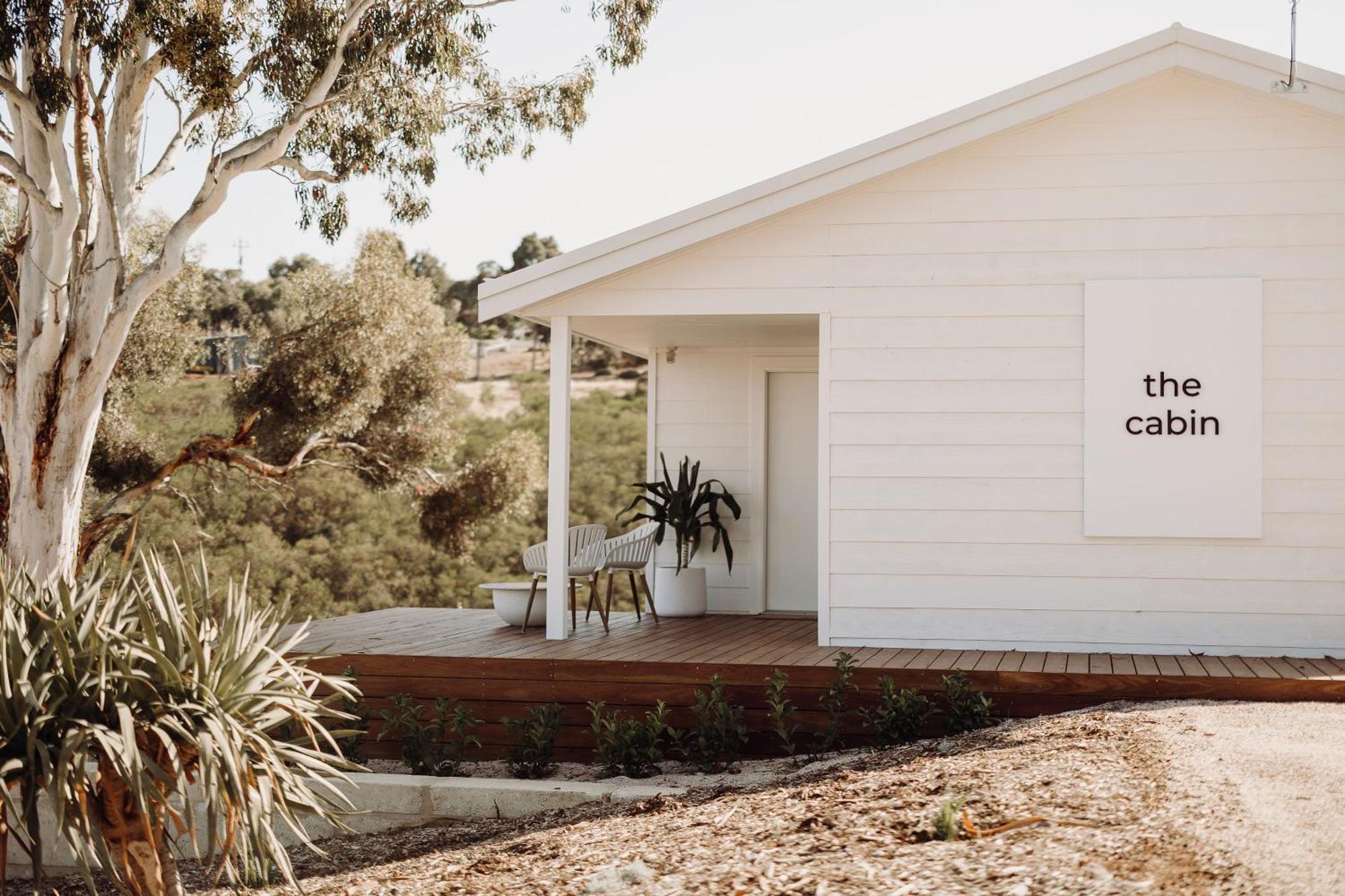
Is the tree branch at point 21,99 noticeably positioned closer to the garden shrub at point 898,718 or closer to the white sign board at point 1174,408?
the white sign board at point 1174,408

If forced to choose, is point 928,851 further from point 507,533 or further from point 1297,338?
point 507,533

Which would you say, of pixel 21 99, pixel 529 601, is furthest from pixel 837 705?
pixel 21 99

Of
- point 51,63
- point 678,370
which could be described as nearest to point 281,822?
point 678,370

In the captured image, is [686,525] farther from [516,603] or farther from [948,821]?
[948,821]

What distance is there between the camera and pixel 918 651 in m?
7.21

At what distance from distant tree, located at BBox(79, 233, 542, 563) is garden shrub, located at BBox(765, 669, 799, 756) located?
10.5 m

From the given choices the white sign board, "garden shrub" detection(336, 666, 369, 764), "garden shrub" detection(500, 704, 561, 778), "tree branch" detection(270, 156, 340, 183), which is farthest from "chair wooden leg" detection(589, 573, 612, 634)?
"tree branch" detection(270, 156, 340, 183)

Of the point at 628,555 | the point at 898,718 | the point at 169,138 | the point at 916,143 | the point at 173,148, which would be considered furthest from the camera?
the point at 169,138

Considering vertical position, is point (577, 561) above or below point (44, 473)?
below

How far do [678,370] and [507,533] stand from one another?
1743cm

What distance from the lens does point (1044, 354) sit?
7254 mm

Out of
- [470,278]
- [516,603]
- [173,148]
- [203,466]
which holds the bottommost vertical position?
[516,603]

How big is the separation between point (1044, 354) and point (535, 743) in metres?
3.49

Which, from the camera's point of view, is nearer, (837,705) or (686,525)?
(837,705)
